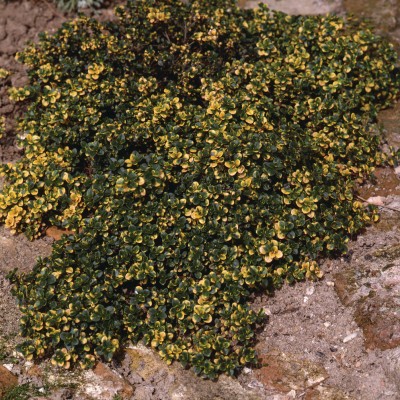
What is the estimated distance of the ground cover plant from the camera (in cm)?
412

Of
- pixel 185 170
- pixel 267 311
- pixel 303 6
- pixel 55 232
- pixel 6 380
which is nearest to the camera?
pixel 6 380

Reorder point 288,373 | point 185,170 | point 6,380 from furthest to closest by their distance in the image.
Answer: point 185,170, point 288,373, point 6,380

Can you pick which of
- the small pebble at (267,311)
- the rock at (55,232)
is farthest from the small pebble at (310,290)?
the rock at (55,232)

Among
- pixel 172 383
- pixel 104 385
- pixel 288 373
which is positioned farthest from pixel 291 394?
pixel 104 385

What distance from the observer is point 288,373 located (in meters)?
4.06

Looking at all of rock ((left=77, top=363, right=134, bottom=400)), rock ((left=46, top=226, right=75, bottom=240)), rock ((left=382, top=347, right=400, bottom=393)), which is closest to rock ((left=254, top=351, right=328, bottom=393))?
rock ((left=382, top=347, right=400, bottom=393))

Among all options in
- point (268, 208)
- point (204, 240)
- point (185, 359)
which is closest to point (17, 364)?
point (185, 359)

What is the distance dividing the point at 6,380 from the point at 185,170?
214 cm

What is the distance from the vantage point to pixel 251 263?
4.28 metres

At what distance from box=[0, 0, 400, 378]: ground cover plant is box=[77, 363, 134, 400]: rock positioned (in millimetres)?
105

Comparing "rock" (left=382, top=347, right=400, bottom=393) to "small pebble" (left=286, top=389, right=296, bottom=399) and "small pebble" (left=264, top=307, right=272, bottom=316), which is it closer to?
"small pebble" (left=286, top=389, right=296, bottom=399)

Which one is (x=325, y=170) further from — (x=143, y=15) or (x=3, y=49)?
(x=3, y=49)

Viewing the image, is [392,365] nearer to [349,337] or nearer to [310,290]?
[349,337]

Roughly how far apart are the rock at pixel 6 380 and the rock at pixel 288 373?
1789 mm
